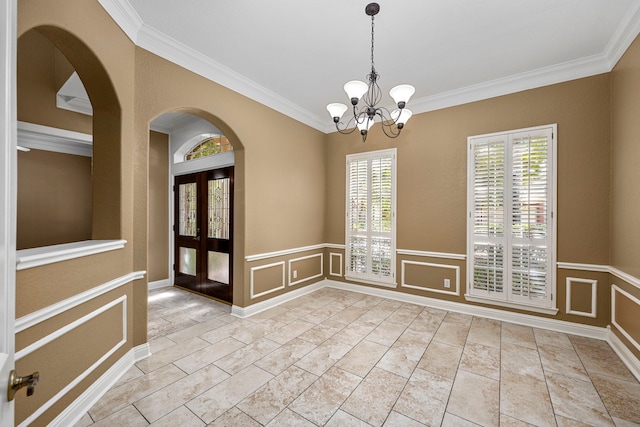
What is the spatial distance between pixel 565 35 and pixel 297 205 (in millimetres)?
3787

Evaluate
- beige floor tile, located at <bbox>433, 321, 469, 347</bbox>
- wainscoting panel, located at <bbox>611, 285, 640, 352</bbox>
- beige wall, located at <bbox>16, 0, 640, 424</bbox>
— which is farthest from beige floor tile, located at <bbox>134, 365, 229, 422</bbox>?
wainscoting panel, located at <bbox>611, 285, 640, 352</bbox>

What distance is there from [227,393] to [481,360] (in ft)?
7.73

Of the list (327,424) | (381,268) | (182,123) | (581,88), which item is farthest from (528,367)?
(182,123)

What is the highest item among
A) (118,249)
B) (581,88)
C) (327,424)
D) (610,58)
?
(610,58)

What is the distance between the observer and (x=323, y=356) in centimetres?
267

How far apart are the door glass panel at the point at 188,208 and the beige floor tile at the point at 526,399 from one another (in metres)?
4.74

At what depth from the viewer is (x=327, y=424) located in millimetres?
1821

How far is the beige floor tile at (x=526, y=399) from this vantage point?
1899mm

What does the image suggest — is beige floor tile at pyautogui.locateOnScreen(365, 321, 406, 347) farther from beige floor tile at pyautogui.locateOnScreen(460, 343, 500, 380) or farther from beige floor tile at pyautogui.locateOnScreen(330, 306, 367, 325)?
beige floor tile at pyautogui.locateOnScreen(460, 343, 500, 380)

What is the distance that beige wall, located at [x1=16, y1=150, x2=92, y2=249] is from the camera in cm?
341

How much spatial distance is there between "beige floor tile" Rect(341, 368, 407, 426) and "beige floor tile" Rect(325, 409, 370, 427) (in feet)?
0.10

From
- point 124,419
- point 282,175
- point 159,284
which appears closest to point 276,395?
point 124,419

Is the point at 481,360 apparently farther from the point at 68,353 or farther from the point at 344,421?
the point at 68,353

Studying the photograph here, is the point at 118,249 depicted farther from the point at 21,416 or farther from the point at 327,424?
the point at 327,424
